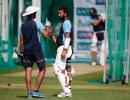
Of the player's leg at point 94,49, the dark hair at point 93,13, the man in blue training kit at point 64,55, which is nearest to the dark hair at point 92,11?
the dark hair at point 93,13

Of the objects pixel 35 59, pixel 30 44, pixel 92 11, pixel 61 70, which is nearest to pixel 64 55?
pixel 61 70

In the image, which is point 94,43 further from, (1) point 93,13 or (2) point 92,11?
(2) point 92,11

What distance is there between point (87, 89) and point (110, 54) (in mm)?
2319

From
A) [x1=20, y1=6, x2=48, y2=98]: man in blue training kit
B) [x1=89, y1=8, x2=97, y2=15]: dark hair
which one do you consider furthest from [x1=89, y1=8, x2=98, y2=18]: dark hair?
[x1=20, y1=6, x2=48, y2=98]: man in blue training kit

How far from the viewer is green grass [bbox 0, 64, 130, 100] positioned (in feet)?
49.9

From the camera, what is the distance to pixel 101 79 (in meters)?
19.7

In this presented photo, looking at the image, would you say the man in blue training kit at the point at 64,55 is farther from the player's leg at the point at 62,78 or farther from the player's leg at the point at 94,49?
the player's leg at the point at 94,49

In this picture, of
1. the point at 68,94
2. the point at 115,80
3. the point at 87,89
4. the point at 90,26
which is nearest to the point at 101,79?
the point at 115,80

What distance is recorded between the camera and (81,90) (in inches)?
659

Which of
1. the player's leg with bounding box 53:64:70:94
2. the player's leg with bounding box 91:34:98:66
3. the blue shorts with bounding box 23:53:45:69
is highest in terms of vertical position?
the blue shorts with bounding box 23:53:45:69

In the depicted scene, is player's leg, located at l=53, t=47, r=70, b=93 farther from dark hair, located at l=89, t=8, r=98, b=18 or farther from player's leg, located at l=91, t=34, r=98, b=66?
dark hair, located at l=89, t=8, r=98, b=18

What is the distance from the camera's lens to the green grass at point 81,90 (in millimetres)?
15203

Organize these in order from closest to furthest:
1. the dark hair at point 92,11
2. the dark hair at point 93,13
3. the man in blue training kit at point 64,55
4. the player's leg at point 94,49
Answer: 1. the man in blue training kit at point 64,55
2. the player's leg at point 94,49
3. the dark hair at point 93,13
4. the dark hair at point 92,11

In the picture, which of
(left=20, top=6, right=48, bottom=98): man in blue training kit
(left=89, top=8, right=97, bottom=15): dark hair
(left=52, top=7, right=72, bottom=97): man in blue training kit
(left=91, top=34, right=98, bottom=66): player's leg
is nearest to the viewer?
(left=20, top=6, right=48, bottom=98): man in blue training kit
